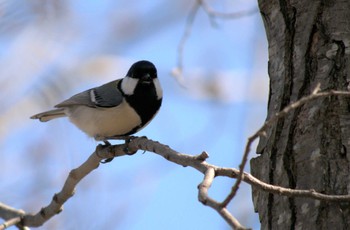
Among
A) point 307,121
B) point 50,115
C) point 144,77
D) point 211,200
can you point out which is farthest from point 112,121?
point 211,200

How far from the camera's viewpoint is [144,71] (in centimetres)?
373

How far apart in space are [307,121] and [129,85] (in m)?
1.76

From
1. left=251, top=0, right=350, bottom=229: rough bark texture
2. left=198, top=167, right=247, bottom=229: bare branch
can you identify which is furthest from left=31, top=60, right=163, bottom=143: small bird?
left=198, top=167, right=247, bottom=229: bare branch

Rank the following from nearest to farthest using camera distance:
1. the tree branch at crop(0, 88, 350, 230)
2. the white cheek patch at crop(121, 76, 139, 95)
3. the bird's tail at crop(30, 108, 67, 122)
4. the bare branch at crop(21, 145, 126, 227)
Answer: the tree branch at crop(0, 88, 350, 230) < the bare branch at crop(21, 145, 126, 227) < the white cheek patch at crop(121, 76, 139, 95) < the bird's tail at crop(30, 108, 67, 122)

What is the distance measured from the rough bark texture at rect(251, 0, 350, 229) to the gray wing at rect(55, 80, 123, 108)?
148 centimetres

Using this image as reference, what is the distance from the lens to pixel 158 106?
12.2 feet

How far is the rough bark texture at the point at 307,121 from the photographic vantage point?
2105mm

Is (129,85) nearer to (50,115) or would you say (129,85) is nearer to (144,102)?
(144,102)

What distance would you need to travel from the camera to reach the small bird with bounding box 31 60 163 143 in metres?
3.65

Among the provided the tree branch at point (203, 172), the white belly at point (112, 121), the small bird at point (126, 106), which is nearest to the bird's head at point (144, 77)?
the small bird at point (126, 106)

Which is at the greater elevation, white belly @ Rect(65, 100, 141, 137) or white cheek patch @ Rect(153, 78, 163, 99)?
white cheek patch @ Rect(153, 78, 163, 99)

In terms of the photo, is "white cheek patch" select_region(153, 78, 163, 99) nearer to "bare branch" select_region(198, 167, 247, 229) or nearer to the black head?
the black head

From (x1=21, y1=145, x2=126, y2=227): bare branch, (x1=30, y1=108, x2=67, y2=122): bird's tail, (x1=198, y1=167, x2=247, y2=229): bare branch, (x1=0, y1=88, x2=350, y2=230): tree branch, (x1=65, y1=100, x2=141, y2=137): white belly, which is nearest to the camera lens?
(x1=198, y1=167, x2=247, y2=229): bare branch

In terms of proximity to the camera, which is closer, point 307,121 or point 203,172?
point 203,172
